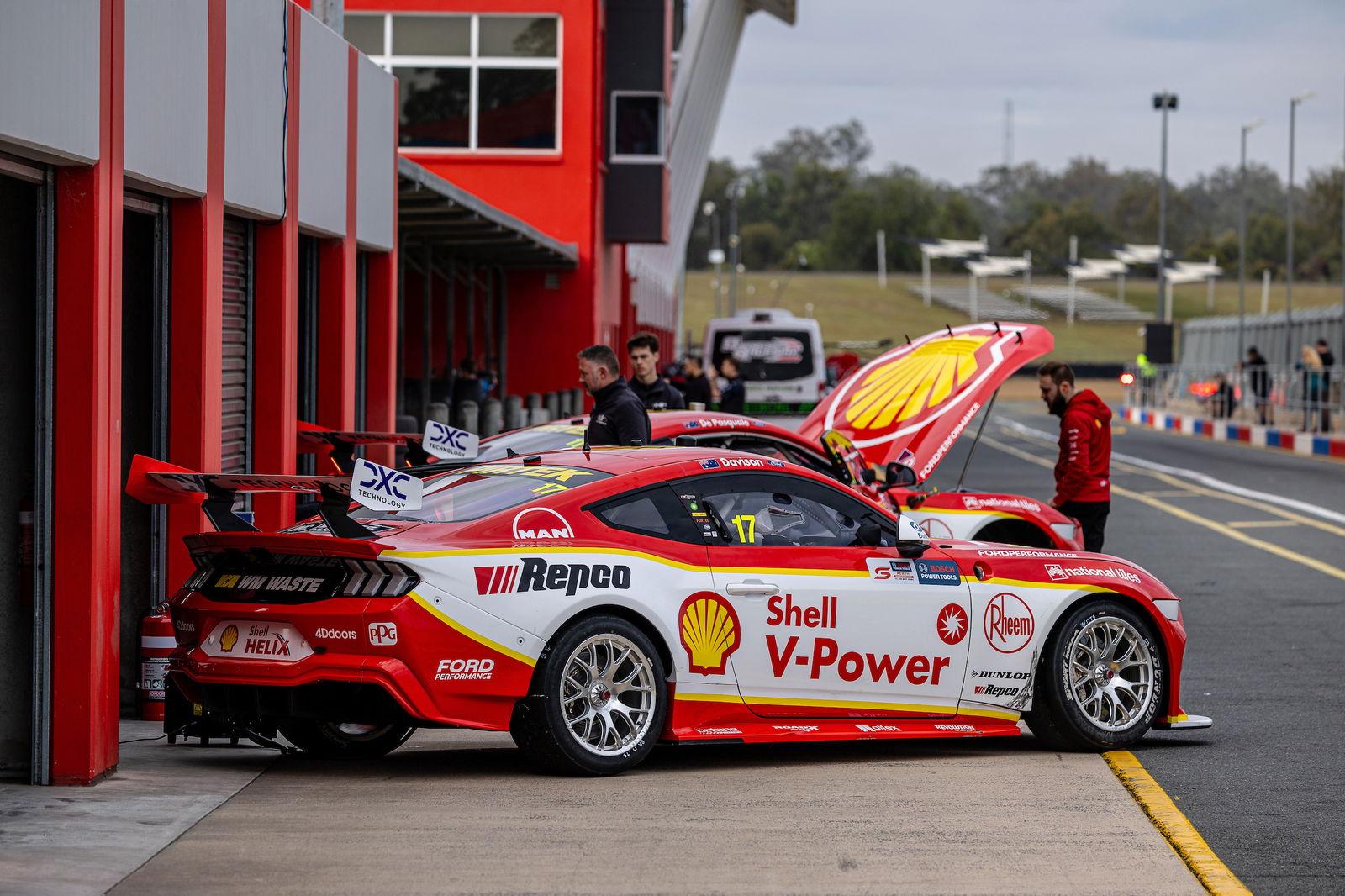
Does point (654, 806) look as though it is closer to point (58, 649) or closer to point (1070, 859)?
point (1070, 859)

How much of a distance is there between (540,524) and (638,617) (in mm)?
548

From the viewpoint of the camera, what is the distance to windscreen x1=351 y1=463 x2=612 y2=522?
7383mm

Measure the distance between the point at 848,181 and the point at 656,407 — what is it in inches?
7325

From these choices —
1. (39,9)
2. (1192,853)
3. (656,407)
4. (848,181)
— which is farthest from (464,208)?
(848,181)

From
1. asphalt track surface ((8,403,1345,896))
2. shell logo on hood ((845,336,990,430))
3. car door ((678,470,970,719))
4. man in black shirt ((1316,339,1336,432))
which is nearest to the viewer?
asphalt track surface ((8,403,1345,896))

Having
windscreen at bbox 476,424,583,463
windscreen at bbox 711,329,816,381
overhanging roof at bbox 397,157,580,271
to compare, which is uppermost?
overhanging roof at bbox 397,157,580,271

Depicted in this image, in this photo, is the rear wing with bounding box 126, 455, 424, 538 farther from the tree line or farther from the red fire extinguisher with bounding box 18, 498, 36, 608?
the tree line

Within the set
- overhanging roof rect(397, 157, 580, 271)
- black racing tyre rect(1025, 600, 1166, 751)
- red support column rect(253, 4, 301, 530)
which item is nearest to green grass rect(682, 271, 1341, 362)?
overhanging roof rect(397, 157, 580, 271)

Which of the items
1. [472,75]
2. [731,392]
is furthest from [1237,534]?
[472,75]

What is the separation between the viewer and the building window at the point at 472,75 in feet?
97.9

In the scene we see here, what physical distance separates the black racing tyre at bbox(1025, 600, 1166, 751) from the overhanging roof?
789 cm

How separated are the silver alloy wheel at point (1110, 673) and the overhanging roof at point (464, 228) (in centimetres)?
791

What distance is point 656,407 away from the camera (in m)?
13.1

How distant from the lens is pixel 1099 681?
8.29m
